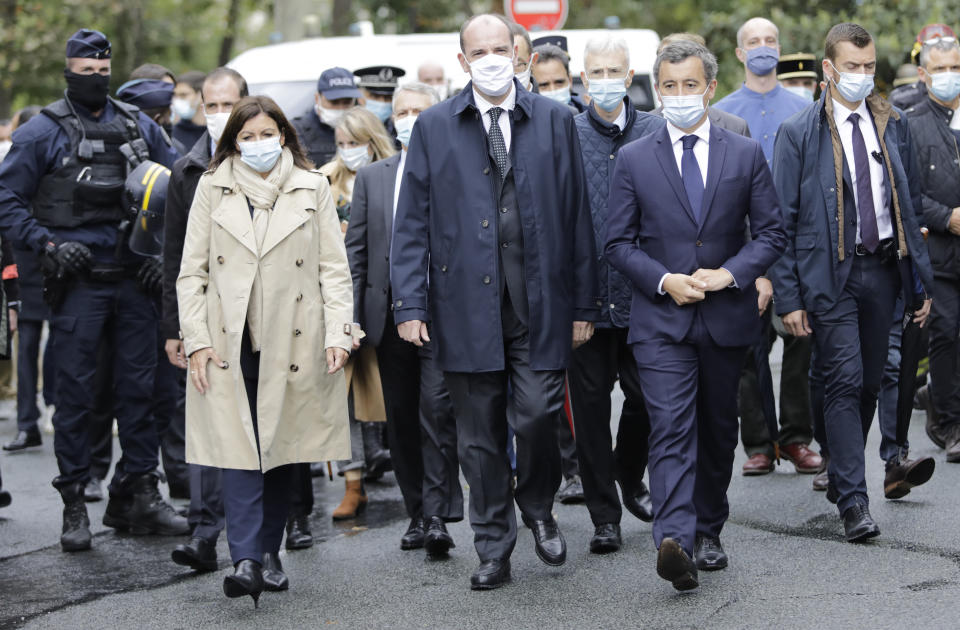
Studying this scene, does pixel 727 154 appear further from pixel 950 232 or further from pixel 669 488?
pixel 950 232

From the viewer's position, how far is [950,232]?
28.5 feet

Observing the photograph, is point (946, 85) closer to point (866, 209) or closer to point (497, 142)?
point (866, 209)

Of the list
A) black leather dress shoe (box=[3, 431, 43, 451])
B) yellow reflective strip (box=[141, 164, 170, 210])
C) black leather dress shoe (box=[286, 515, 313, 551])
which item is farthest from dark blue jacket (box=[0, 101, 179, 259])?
black leather dress shoe (box=[3, 431, 43, 451])

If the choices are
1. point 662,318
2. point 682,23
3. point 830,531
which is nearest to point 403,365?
point 662,318

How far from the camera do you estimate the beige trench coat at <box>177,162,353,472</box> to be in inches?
247

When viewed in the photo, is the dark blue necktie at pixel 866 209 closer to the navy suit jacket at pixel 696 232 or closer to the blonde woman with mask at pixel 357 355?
the navy suit jacket at pixel 696 232

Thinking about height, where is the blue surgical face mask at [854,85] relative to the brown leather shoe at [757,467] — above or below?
above

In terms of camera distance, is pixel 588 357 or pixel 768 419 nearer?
pixel 588 357

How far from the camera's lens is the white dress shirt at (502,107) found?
20.9 ft

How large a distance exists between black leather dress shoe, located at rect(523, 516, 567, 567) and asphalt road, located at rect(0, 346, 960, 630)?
0.31ft

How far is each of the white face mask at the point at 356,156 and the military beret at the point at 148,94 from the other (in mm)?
1720

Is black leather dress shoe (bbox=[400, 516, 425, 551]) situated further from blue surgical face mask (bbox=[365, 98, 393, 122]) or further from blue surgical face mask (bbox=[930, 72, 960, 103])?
blue surgical face mask (bbox=[930, 72, 960, 103])

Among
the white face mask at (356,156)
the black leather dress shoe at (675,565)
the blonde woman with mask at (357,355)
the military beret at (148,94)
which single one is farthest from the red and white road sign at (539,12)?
the black leather dress shoe at (675,565)

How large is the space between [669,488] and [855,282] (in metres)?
1.62
